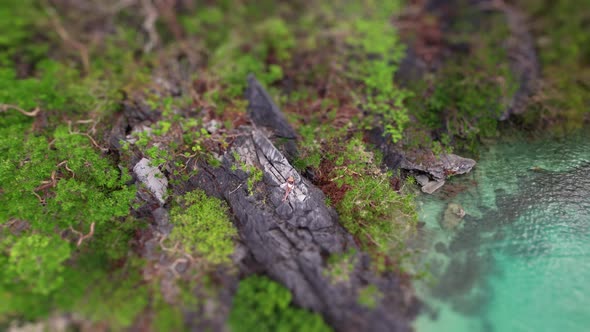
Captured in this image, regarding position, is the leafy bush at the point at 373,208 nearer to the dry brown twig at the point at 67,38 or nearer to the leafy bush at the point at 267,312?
the leafy bush at the point at 267,312

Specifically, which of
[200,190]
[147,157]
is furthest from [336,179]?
[147,157]

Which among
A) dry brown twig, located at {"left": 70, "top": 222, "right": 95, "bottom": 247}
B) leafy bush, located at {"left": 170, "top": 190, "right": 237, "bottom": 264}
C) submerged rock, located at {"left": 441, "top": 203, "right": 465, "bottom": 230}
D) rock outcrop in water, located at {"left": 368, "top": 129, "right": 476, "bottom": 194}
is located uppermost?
rock outcrop in water, located at {"left": 368, "top": 129, "right": 476, "bottom": 194}

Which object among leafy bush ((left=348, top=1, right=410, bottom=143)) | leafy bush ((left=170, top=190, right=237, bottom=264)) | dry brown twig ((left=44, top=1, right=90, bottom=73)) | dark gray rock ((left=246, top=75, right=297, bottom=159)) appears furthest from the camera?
dry brown twig ((left=44, top=1, right=90, bottom=73))

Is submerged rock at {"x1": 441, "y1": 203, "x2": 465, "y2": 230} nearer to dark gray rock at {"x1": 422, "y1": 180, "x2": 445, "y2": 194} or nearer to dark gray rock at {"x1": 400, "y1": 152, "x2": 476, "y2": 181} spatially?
dark gray rock at {"x1": 422, "y1": 180, "x2": 445, "y2": 194}

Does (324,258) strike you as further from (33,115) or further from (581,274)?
(33,115)

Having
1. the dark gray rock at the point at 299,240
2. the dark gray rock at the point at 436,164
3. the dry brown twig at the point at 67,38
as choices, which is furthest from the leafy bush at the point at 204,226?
the dry brown twig at the point at 67,38

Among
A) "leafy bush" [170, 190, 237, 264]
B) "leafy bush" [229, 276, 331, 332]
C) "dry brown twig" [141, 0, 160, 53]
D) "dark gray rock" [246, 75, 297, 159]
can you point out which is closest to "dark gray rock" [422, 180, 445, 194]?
"dark gray rock" [246, 75, 297, 159]
